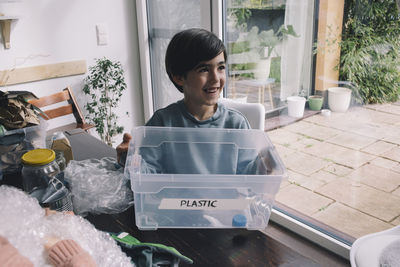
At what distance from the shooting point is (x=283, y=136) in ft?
8.02

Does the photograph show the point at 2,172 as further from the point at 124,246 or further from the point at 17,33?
the point at 17,33

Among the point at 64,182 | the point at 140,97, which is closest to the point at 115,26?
the point at 140,97

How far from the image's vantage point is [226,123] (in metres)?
1.21

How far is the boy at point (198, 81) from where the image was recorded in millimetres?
1071

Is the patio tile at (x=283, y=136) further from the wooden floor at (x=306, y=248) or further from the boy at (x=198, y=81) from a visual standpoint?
the boy at (x=198, y=81)

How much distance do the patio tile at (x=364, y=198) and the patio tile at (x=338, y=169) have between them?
0.04 metres

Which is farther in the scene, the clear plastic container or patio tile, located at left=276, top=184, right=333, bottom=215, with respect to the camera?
patio tile, located at left=276, top=184, right=333, bottom=215

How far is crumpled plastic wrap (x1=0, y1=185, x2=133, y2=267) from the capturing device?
21.1 inches

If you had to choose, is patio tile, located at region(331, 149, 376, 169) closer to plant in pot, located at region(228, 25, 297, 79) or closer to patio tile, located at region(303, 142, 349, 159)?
patio tile, located at region(303, 142, 349, 159)

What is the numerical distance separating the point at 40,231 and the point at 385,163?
5.56ft

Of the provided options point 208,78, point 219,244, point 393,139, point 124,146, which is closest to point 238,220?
point 219,244

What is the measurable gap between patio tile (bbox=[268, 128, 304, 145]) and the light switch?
1.46m

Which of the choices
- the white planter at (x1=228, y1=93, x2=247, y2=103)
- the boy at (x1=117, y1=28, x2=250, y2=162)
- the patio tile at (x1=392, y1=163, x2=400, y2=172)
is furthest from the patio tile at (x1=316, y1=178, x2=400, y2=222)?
the boy at (x1=117, y1=28, x2=250, y2=162)

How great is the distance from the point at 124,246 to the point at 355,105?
5.08 feet
